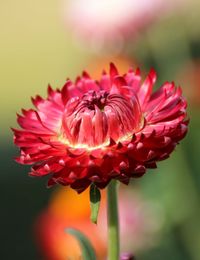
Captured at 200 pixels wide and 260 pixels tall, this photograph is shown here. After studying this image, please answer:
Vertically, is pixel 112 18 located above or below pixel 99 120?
above

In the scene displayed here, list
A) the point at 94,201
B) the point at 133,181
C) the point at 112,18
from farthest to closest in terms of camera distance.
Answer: the point at 112,18, the point at 133,181, the point at 94,201

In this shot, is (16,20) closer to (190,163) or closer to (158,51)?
(158,51)

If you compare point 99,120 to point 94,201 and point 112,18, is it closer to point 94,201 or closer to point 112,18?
point 94,201

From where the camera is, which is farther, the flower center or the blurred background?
the blurred background

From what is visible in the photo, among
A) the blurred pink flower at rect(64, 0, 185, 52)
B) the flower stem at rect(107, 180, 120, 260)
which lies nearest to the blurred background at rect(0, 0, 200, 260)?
the blurred pink flower at rect(64, 0, 185, 52)

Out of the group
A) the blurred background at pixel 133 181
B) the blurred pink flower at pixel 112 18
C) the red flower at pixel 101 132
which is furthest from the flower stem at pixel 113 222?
the blurred pink flower at pixel 112 18

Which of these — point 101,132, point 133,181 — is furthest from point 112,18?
point 101,132

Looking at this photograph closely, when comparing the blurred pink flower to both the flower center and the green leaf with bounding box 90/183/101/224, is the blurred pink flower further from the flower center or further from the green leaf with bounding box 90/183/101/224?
the green leaf with bounding box 90/183/101/224
